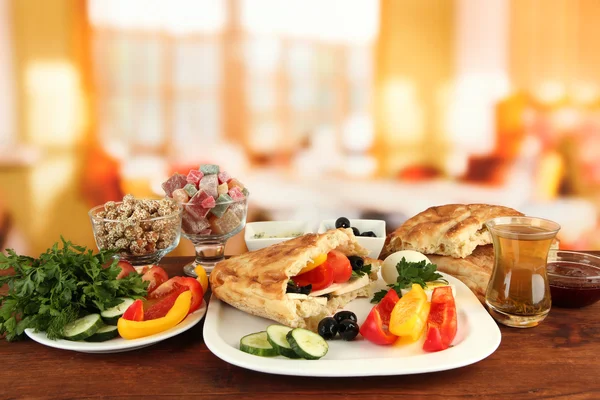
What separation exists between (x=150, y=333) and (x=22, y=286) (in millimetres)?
454

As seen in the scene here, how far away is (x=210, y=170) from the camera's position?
2.78 m

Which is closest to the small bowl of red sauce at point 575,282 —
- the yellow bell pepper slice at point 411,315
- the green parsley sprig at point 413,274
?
the green parsley sprig at point 413,274

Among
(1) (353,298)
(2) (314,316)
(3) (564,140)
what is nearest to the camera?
(2) (314,316)

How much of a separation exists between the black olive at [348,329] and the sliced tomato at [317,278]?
29 centimetres

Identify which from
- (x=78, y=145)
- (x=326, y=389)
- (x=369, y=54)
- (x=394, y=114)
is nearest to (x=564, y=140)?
(x=394, y=114)

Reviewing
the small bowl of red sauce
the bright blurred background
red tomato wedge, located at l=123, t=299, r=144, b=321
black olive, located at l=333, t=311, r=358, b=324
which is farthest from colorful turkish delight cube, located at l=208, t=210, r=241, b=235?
the bright blurred background

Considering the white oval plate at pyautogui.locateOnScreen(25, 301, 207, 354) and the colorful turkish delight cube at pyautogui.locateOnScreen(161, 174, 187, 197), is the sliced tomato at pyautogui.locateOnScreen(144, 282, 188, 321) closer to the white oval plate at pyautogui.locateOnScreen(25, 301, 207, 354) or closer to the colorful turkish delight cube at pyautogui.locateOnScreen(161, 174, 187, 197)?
the white oval plate at pyautogui.locateOnScreen(25, 301, 207, 354)

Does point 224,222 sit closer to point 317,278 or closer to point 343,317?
point 317,278

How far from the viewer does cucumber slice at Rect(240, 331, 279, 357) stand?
1805 millimetres

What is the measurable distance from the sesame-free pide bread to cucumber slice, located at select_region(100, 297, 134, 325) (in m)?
1.22

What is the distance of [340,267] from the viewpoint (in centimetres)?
229

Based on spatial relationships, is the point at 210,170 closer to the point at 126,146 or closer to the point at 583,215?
the point at 126,146

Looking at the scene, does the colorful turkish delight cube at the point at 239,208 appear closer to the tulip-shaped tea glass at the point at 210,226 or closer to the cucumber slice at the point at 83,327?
the tulip-shaped tea glass at the point at 210,226

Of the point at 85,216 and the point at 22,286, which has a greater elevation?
the point at 22,286
